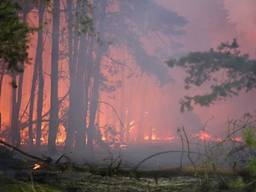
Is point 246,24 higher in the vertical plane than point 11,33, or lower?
higher

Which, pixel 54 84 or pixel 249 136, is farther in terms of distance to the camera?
pixel 54 84

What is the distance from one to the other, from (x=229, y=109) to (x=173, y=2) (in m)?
15.5

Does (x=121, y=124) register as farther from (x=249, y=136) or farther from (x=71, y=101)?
(x=71, y=101)

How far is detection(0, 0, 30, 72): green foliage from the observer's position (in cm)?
825

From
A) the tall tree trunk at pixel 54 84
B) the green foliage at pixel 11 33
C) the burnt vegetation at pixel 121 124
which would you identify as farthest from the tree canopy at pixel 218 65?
the tall tree trunk at pixel 54 84

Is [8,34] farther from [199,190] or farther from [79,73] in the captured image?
[79,73]

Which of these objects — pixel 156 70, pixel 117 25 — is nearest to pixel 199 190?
pixel 117 25

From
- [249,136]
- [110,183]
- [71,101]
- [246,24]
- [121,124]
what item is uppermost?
[246,24]

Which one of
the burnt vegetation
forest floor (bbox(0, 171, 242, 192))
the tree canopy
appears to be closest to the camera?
forest floor (bbox(0, 171, 242, 192))

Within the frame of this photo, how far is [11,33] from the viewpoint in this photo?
857 cm

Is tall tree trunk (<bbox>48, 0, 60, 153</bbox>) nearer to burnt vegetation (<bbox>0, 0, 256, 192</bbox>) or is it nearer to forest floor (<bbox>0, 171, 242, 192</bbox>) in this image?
burnt vegetation (<bbox>0, 0, 256, 192</bbox>)

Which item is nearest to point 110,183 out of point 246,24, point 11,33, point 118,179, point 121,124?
point 118,179

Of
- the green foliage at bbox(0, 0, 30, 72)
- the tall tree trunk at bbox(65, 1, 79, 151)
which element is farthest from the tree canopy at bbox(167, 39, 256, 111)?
the tall tree trunk at bbox(65, 1, 79, 151)

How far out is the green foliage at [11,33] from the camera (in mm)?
8250
